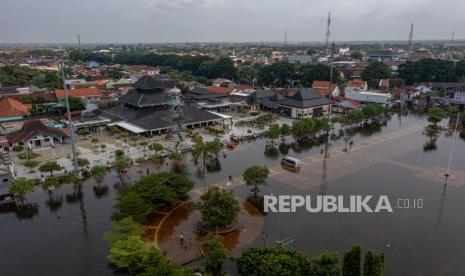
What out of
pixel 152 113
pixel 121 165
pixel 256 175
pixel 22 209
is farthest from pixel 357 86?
pixel 22 209

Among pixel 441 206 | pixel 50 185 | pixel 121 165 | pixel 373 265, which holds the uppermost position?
pixel 373 265

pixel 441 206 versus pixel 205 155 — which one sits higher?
pixel 205 155

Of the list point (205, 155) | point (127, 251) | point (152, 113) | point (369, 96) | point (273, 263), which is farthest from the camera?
point (369, 96)

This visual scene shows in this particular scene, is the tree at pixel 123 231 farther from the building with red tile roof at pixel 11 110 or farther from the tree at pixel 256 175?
A: the building with red tile roof at pixel 11 110

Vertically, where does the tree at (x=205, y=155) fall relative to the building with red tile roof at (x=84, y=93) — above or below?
below

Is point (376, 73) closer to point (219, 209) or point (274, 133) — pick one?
point (274, 133)

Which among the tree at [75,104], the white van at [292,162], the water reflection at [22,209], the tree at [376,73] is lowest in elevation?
the water reflection at [22,209]

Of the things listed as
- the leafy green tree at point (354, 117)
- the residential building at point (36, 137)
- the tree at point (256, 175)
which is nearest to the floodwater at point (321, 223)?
the tree at point (256, 175)

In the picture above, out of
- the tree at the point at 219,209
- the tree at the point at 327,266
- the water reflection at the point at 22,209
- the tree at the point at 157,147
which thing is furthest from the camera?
the tree at the point at 157,147

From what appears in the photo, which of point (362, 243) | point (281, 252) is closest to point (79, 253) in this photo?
point (281, 252)
